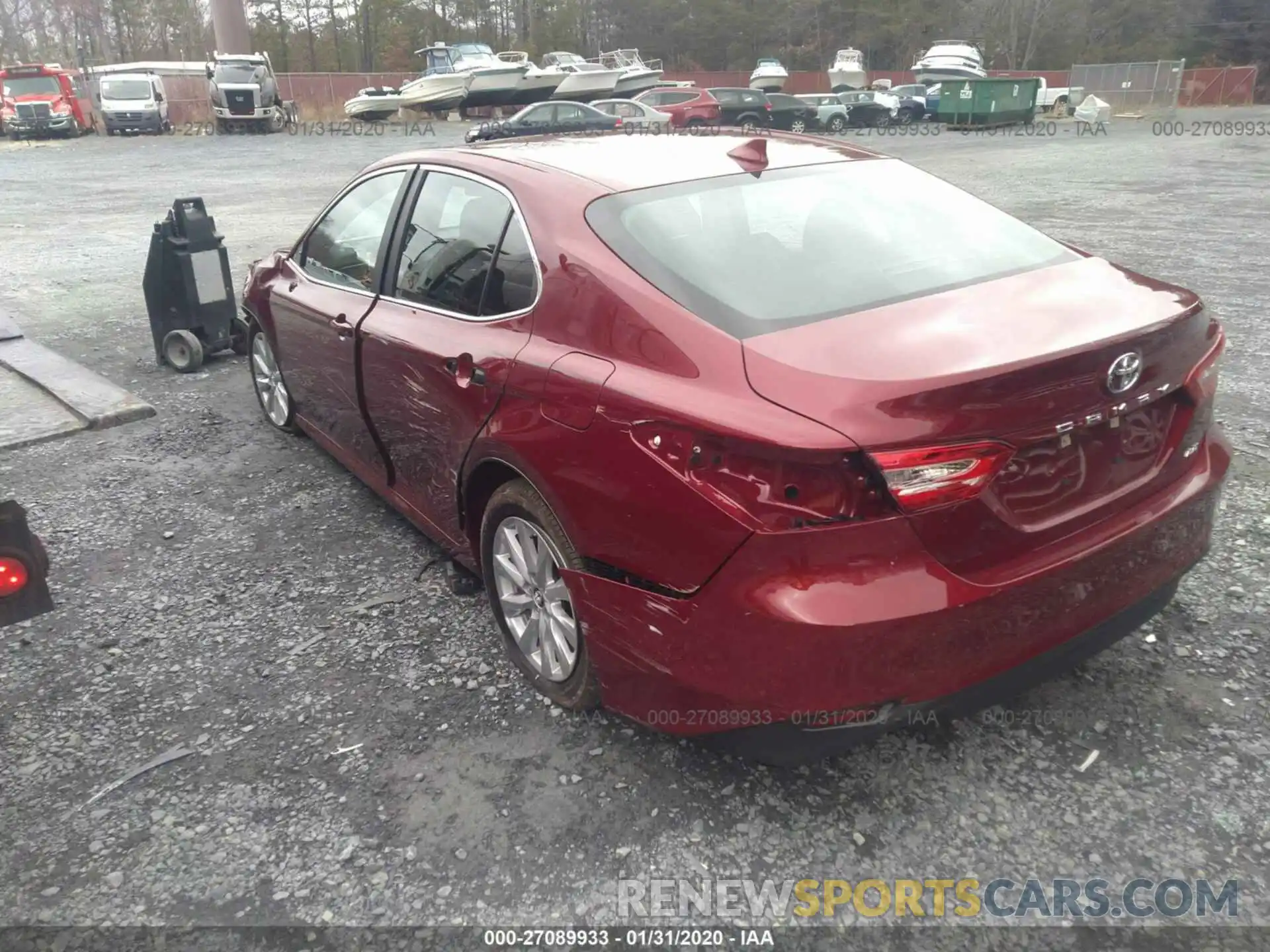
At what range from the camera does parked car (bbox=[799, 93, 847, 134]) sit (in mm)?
36781

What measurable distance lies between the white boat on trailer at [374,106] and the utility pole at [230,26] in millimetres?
13949

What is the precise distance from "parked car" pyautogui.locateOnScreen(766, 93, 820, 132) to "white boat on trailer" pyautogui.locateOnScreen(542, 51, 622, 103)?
614 cm

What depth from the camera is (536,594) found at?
296 centimetres

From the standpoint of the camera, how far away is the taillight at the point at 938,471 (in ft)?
6.73

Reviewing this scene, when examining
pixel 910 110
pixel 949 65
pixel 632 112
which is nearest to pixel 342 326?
pixel 632 112

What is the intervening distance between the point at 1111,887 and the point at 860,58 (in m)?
65.0

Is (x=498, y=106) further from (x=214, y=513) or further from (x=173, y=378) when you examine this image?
(x=214, y=513)

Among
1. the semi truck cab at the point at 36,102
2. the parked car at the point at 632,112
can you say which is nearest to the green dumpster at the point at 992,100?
the parked car at the point at 632,112

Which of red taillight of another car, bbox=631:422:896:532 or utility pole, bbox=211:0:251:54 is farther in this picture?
utility pole, bbox=211:0:251:54

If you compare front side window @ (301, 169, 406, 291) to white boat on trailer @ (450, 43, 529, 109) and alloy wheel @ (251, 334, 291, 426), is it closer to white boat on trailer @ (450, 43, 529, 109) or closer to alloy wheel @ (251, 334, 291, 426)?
alloy wheel @ (251, 334, 291, 426)

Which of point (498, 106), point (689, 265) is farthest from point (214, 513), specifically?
point (498, 106)

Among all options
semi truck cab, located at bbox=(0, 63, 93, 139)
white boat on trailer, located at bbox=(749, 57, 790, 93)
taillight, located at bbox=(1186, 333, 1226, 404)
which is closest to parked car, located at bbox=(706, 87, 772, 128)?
white boat on trailer, located at bbox=(749, 57, 790, 93)

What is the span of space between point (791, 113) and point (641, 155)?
112ft

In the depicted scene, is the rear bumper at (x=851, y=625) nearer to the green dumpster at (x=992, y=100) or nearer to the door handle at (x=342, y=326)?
the door handle at (x=342, y=326)
